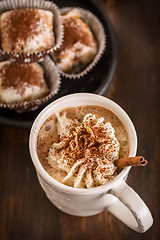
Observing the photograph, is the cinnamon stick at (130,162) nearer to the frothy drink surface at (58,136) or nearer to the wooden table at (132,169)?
the frothy drink surface at (58,136)

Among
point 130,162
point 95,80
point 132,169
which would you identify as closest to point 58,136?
point 130,162

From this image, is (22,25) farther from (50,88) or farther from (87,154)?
(87,154)

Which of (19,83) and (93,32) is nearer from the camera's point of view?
(19,83)

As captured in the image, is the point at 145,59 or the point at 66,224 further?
the point at 145,59

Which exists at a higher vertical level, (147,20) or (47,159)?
(147,20)

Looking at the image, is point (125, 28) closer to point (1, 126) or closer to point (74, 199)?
point (1, 126)

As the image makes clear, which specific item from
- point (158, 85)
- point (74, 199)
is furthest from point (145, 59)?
point (74, 199)
